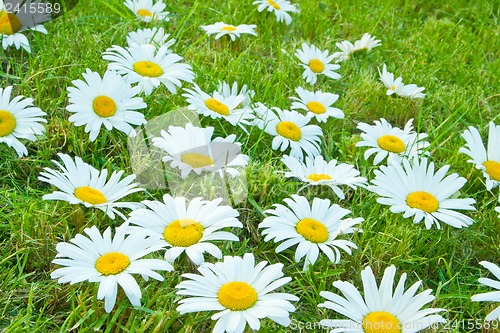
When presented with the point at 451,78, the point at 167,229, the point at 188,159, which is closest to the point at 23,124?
the point at 188,159

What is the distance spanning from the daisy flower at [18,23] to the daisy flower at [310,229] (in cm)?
124

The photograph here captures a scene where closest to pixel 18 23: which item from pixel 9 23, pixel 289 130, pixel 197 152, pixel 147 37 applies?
pixel 9 23

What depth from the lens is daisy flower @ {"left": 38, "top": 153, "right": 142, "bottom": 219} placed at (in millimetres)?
1820

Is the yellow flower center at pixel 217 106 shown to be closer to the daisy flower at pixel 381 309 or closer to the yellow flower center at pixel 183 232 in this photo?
the yellow flower center at pixel 183 232

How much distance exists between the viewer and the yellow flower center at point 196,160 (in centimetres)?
206

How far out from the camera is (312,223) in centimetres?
187

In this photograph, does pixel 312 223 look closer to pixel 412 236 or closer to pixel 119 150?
pixel 412 236

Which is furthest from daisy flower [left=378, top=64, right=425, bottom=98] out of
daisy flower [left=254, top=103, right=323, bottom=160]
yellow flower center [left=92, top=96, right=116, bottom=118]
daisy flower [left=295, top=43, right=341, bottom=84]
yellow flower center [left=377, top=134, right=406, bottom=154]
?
yellow flower center [left=92, top=96, right=116, bottom=118]

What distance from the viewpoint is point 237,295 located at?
5.09ft

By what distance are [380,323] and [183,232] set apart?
0.54 m

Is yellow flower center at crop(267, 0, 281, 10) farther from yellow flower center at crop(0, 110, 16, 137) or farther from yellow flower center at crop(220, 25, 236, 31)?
yellow flower center at crop(0, 110, 16, 137)

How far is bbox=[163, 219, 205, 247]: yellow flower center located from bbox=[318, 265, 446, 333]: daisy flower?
361mm

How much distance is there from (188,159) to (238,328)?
0.71 metres

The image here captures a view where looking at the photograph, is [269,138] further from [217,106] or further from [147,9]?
[147,9]
